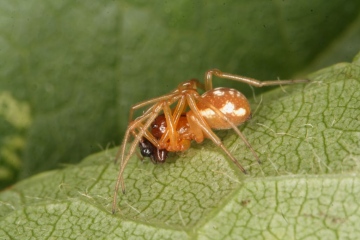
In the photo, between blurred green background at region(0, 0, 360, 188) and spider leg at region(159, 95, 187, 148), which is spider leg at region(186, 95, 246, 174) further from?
blurred green background at region(0, 0, 360, 188)

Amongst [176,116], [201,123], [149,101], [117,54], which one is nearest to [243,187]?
[201,123]

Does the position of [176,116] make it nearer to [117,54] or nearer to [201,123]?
[201,123]

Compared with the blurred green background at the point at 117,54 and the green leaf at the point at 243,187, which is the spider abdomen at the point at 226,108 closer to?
the green leaf at the point at 243,187

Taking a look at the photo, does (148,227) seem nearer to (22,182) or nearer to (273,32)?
(22,182)

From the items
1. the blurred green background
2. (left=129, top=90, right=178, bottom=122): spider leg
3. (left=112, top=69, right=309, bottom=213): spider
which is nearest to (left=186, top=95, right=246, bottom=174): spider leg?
(left=112, top=69, right=309, bottom=213): spider

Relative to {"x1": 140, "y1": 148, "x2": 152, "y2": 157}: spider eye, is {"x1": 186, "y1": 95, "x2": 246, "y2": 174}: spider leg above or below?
above

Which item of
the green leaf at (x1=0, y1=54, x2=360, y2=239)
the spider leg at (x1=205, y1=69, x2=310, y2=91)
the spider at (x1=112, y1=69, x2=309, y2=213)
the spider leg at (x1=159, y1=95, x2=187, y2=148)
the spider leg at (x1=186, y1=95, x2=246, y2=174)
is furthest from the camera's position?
the spider leg at (x1=205, y1=69, x2=310, y2=91)

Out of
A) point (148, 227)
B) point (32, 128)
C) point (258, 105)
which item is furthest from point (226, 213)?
point (32, 128)
